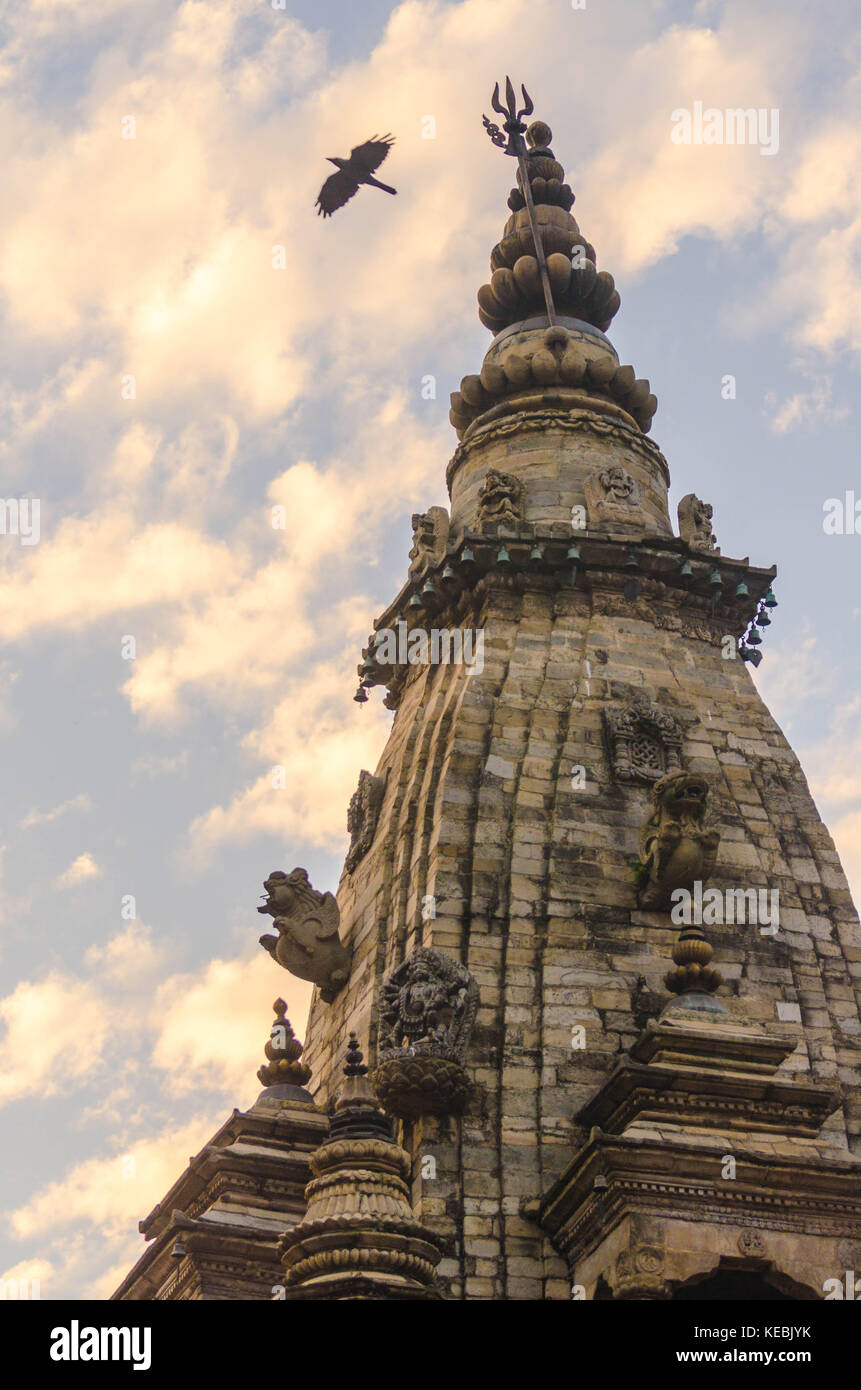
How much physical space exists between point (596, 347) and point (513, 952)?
1375 centimetres

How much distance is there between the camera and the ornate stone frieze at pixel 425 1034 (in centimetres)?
1875

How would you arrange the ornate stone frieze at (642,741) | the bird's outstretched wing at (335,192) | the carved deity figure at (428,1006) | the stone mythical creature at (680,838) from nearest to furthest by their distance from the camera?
the carved deity figure at (428,1006) < the stone mythical creature at (680,838) < the ornate stone frieze at (642,741) < the bird's outstretched wing at (335,192)

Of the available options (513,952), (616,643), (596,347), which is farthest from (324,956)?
(596,347)

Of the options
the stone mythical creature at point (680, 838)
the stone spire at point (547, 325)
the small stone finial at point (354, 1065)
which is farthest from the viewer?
the stone spire at point (547, 325)

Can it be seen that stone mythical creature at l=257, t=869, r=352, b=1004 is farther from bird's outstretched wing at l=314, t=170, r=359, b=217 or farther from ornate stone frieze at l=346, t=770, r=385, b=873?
bird's outstretched wing at l=314, t=170, r=359, b=217

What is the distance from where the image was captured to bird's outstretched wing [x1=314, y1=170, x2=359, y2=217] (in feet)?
91.6

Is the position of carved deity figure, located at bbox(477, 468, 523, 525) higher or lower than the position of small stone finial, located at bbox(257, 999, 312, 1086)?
higher

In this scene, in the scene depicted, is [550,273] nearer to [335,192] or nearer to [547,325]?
[547,325]

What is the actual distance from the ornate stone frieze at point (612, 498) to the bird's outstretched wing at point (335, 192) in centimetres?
640

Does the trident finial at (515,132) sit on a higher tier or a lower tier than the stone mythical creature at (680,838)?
higher

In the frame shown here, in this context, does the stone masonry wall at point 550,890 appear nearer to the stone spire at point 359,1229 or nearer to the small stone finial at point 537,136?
the stone spire at point 359,1229

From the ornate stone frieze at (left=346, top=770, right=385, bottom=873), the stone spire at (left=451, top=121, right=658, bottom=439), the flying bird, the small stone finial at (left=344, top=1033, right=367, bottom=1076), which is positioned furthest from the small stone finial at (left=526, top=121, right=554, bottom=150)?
the small stone finial at (left=344, top=1033, right=367, bottom=1076)

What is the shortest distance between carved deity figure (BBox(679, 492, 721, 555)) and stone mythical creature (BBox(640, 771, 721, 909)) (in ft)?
20.1

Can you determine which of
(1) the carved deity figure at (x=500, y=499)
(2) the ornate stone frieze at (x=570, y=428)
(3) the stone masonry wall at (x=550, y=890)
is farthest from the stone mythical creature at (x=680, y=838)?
(2) the ornate stone frieze at (x=570, y=428)
